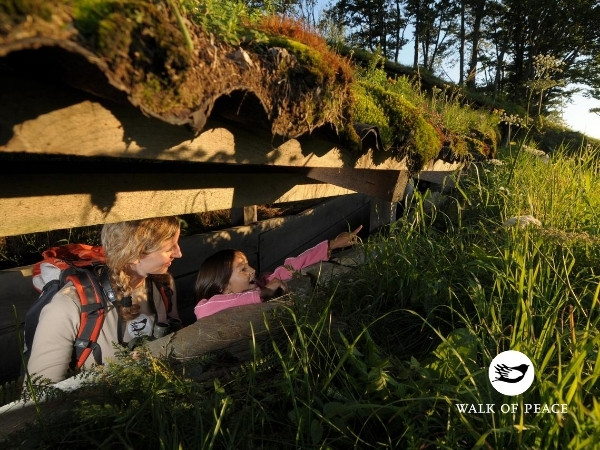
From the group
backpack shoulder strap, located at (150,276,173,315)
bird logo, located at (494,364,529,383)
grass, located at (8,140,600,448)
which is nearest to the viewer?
grass, located at (8,140,600,448)

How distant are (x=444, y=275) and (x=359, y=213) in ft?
19.5

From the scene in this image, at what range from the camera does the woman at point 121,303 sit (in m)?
2.19

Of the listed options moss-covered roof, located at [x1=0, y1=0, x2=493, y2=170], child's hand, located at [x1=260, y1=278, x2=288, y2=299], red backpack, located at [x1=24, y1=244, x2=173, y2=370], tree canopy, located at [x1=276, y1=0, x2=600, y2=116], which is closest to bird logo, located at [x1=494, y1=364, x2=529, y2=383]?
moss-covered roof, located at [x1=0, y1=0, x2=493, y2=170]

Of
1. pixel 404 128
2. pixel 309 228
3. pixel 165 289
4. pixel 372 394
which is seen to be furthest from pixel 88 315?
pixel 309 228

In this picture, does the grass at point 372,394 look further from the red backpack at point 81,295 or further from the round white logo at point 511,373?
the red backpack at point 81,295

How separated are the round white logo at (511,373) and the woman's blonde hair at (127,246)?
2226 mm

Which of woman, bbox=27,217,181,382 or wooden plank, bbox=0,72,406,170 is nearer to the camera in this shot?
wooden plank, bbox=0,72,406,170

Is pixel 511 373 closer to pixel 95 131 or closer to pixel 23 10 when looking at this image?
pixel 95 131

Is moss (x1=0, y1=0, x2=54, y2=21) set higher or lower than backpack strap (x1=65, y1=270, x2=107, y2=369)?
higher

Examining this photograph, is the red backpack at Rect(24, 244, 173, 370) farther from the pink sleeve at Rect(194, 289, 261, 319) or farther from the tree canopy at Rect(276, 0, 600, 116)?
the tree canopy at Rect(276, 0, 600, 116)

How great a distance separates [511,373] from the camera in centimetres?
142

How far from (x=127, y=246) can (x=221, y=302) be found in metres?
0.83

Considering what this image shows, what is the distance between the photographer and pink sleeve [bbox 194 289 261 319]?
3064mm

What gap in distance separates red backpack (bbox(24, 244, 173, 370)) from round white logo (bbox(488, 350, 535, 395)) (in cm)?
207
